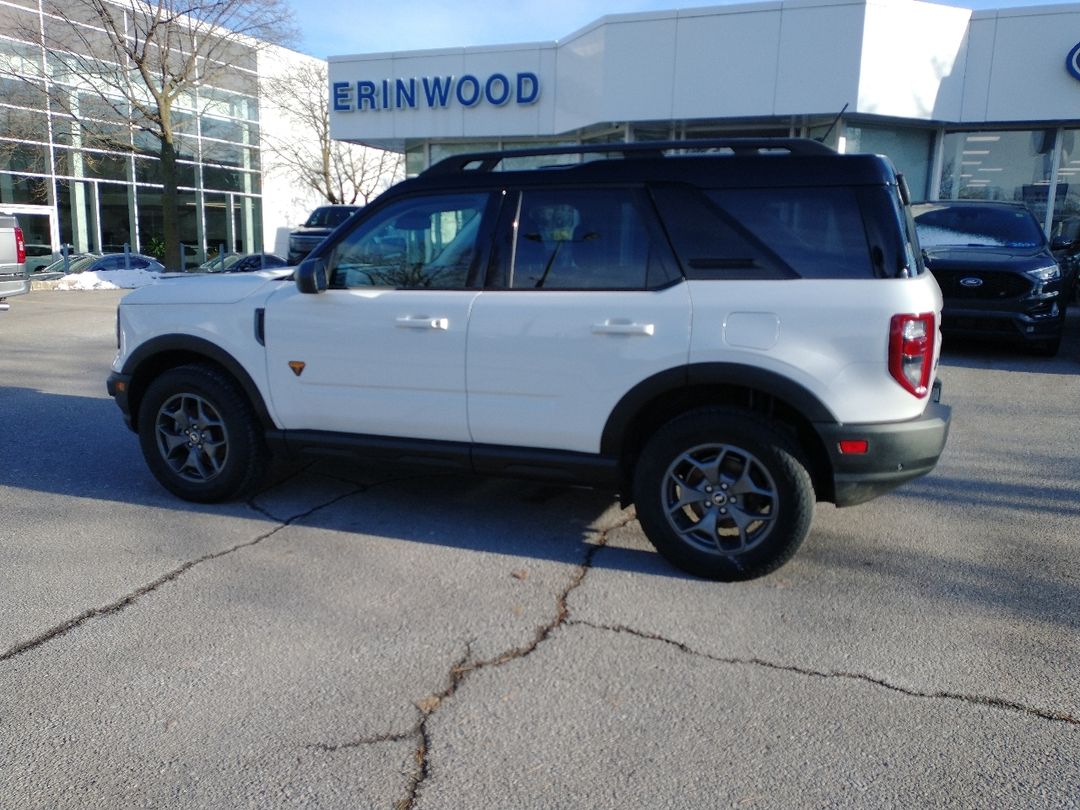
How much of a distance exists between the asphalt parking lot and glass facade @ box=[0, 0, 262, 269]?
21792mm

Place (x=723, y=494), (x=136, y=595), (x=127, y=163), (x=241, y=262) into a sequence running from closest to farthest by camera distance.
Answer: (x=136, y=595)
(x=723, y=494)
(x=241, y=262)
(x=127, y=163)

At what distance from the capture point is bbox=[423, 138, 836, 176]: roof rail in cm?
394

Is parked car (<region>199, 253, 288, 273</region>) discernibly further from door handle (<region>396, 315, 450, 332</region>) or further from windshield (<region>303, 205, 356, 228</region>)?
door handle (<region>396, 315, 450, 332</region>)

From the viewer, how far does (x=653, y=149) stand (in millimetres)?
4195

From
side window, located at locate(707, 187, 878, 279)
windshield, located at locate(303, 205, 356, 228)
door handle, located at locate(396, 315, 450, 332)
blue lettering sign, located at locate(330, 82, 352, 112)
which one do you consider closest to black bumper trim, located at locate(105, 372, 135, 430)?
door handle, located at locate(396, 315, 450, 332)

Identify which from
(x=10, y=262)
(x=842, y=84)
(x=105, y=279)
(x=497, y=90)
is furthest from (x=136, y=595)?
(x=105, y=279)

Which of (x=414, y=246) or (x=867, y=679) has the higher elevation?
(x=414, y=246)

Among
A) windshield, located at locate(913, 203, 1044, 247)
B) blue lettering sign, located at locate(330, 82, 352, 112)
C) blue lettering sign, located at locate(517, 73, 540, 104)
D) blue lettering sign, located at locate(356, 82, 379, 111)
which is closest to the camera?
windshield, located at locate(913, 203, 1044, 247)

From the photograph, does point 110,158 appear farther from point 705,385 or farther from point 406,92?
point 705,385

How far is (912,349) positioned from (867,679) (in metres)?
1.37

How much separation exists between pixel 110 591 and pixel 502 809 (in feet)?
7.71

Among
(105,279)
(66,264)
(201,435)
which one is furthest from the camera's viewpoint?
(66,264)

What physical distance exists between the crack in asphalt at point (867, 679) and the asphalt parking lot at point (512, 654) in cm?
1

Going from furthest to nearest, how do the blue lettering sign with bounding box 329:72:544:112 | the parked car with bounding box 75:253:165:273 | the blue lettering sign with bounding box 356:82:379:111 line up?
the parked car with bounding box 75:253:165:273 → the blue lettering sign with bounding box 356:82:379:111 → the blue lettering sign with bounding box 329:72:544:112
